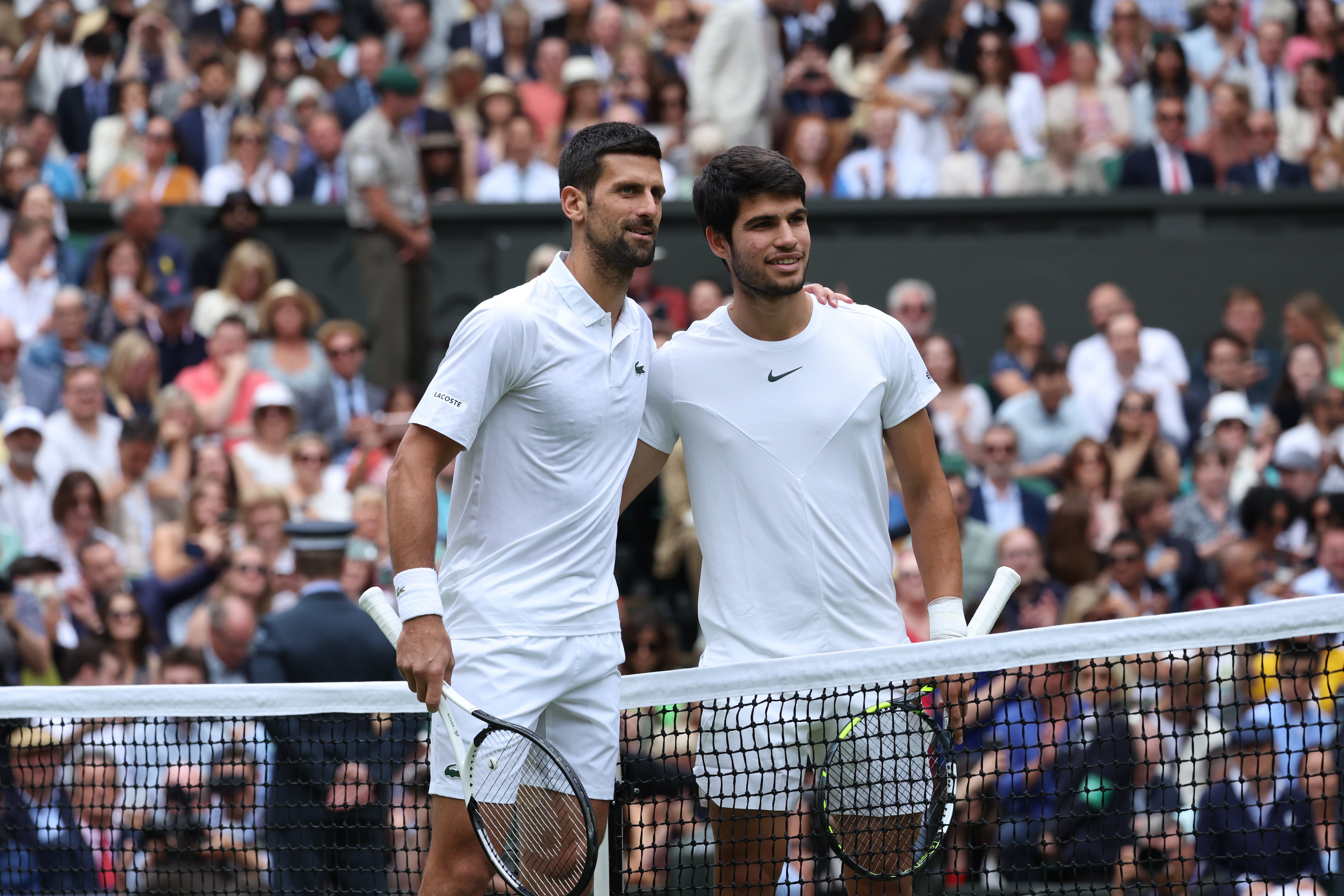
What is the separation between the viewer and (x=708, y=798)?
4.59 m

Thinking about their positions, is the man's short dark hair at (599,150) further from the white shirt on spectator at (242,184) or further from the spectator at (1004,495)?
the white shirt on spectator at (242,184)

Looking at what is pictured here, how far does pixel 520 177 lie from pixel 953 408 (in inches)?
143

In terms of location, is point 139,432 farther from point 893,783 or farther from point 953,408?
point 893,783

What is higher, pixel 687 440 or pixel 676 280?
pixel 676 280

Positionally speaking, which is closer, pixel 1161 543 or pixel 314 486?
pixel 1161 543

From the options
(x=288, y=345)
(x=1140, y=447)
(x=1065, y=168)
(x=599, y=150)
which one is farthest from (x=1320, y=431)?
(x=599, y=150)

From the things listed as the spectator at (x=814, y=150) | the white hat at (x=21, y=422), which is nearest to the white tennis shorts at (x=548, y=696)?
the white hat at (x=21, y=422)

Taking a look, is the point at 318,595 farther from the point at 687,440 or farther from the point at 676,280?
the point at 676,280

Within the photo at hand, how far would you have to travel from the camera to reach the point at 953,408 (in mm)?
10586

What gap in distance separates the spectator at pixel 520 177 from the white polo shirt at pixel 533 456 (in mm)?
7798

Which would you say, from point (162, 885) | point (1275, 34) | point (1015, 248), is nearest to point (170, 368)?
point (162, 885)

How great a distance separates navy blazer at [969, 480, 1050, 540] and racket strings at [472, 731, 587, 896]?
6037 millimetres

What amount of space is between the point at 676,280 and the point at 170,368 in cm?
338

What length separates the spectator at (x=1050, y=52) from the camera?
13617 millimetres
